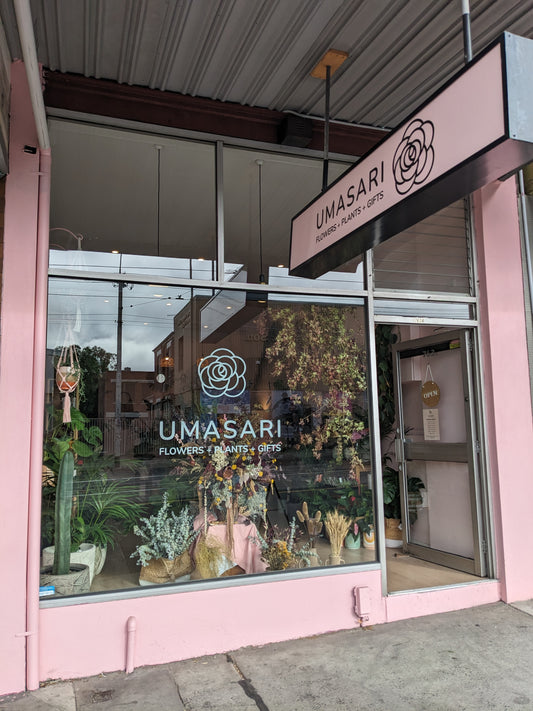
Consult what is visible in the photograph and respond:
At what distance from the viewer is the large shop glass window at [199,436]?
3631 mm

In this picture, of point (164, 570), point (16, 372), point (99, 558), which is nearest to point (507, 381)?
point (164, 570)

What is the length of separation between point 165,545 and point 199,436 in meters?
0.78

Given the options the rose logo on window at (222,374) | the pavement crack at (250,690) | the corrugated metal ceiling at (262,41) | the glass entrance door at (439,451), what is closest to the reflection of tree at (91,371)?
the rose logo on window at (222,374)

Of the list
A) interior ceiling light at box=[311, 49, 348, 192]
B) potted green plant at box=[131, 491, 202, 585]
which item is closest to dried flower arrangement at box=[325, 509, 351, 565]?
potted green plant at box=[131, 491, 202, 585]

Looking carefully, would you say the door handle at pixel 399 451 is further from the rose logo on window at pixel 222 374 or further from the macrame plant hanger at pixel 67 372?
the macrame plant hanger at pixel 67 372

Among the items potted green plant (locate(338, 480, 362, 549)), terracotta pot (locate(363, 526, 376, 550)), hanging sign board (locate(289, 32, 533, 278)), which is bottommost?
terracotta pot (locate(363, 526, 376, 550))

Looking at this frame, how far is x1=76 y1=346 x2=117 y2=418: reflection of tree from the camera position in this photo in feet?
12.1

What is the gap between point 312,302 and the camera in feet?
14.2

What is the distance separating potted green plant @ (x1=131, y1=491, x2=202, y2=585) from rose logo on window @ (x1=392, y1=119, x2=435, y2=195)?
2.59 meters

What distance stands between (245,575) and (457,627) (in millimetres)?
1593

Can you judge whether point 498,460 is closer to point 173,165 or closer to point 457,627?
point 457,627

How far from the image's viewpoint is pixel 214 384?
3945 mm

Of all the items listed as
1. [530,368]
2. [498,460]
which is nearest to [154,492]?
[498,460]

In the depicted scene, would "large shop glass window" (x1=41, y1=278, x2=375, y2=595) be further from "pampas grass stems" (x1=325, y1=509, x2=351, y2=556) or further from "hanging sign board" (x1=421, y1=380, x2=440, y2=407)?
"hanging sign board" (x1=421, y1=380, x2=440, y2=407)
